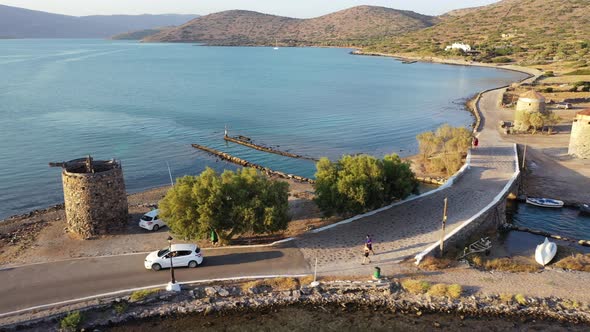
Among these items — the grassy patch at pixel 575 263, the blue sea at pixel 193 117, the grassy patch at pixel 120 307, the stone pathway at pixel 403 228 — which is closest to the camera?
the grassy patch at pixel 120 307

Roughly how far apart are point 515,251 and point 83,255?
24.7 meters

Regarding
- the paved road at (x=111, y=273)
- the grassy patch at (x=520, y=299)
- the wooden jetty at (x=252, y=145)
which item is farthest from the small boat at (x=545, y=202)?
the wooden jetty at (x=252, y=145)

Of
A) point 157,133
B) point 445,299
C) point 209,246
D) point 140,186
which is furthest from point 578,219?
point 157,133

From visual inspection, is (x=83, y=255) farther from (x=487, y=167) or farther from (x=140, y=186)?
(x=487, y=167)

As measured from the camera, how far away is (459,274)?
21562 mm

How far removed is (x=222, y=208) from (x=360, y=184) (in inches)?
332

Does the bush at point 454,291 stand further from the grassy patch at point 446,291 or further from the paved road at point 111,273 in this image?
the paved road at point 111,273

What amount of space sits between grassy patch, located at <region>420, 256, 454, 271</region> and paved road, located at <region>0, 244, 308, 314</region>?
597 cm

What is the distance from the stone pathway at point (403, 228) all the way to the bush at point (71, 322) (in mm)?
10642

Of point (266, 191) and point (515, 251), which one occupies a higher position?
point (266, 191)

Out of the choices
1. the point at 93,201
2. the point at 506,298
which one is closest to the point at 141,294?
the point at 93,201

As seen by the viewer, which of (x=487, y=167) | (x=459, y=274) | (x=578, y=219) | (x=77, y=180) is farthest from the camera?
(x=487, y=167)

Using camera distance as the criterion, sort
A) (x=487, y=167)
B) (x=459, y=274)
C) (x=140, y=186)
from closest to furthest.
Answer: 1. (x=459, y=274)
2. (x=487, y=167)
3. (x=140, y=186)

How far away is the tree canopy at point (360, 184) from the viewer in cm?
2661
